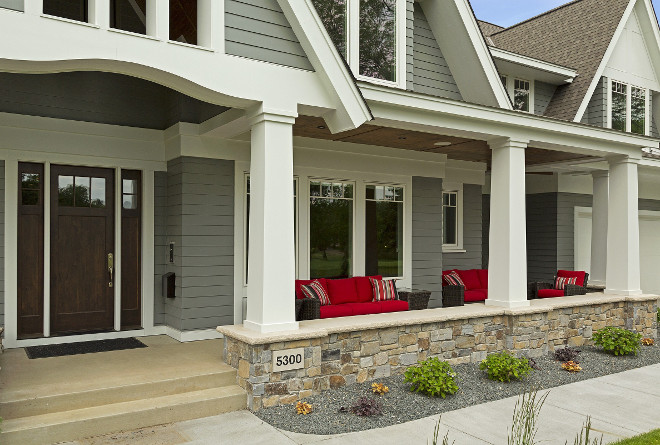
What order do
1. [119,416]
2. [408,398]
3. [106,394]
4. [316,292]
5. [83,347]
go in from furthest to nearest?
[316,292] < [83,347] < [408,398] < [106,394] < [119,416]

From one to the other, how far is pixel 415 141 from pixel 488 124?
1.32m

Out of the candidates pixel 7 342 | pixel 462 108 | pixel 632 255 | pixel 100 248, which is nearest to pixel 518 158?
pixel 462 108

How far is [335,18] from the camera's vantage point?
25.8ft

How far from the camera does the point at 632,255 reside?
952 centimetres

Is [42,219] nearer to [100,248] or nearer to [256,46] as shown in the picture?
[100,248]

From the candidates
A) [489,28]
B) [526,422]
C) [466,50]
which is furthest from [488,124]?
[489,28]

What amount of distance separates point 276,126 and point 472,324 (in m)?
3.84

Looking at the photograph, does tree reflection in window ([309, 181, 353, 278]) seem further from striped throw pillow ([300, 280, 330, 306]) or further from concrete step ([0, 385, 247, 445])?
concrete step ([0, 385, 247, 445])

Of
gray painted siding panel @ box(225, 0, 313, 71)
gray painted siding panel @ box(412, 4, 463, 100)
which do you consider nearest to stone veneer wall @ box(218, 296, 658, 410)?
gray painted siding panel @ box(225, 0, 313, 71)

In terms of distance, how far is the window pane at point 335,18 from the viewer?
25.5 feet

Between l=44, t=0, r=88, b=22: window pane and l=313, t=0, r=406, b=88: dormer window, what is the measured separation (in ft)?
10.5

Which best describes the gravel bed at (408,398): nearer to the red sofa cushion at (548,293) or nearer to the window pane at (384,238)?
the window pane at (384,238)

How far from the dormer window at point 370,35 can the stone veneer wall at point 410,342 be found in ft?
12.2

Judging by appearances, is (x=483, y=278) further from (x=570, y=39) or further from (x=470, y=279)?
(x=570, y=39)
